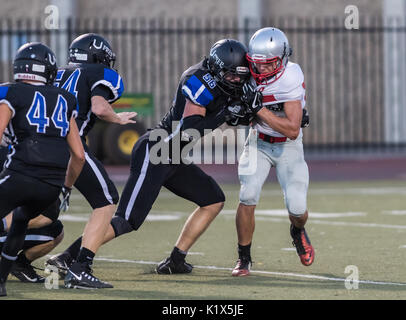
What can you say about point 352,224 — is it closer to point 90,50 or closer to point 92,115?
point 92,115

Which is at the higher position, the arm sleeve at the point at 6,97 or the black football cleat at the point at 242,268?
the arm sleeve at the point at 6,97

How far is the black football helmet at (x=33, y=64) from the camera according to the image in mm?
7105

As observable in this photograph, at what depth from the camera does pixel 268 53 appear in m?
8.05

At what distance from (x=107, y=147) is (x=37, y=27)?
20.7 ft

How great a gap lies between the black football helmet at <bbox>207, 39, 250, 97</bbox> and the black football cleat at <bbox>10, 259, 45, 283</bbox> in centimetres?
202

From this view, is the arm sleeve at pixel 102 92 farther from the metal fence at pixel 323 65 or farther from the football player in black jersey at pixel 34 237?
the metal fence at pixel 323 65

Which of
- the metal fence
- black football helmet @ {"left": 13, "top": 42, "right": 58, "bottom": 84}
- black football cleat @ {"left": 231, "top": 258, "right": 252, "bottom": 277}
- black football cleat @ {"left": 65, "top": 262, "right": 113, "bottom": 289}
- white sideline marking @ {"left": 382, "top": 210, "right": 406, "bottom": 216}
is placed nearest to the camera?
black football helmet @ {"left": 13, "top": 42, "right": 58, "bottom": 84}

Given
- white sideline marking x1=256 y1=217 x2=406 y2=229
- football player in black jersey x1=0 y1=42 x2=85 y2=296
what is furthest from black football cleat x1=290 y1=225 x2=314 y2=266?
white sideline marking x1=256 y1=217 x2=406 y2=229

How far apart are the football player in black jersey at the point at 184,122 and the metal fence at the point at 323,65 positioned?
16.2 meters

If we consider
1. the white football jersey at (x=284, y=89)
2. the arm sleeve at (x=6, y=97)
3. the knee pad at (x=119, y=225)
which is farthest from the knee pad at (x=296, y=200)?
the arm sleeve at (x=6, y=97)

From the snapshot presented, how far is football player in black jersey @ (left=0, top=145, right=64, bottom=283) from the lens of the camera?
7.80 m

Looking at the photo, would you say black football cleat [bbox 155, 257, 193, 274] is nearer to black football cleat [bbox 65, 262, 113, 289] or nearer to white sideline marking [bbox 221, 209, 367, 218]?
black football cleat [bbox 65, 262, 113, 289]
